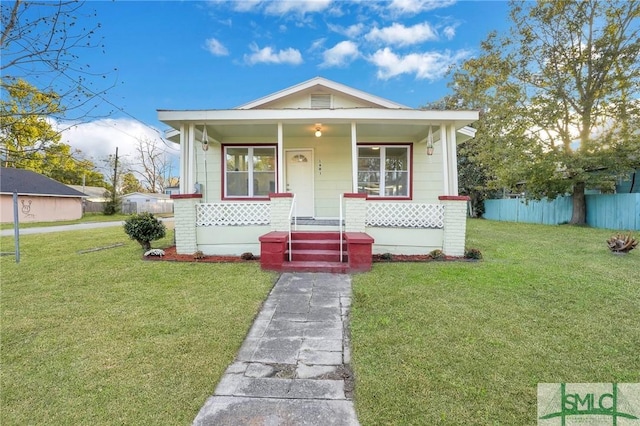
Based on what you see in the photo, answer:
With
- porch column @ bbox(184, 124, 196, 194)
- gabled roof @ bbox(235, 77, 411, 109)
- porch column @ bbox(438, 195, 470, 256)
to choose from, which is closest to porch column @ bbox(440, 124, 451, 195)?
porch column @ bbox(438, 195, 470, 256)

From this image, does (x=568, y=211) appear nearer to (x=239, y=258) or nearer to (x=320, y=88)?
(x=320, y=88)

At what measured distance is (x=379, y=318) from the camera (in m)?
3.36

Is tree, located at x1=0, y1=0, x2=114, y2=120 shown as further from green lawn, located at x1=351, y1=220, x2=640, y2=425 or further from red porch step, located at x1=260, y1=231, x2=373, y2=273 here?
green lawn, located at x1=351, y1=220, x2=640, y2=425

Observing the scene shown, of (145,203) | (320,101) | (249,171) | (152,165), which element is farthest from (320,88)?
(152,165)

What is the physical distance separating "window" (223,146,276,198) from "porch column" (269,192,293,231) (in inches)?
83.1

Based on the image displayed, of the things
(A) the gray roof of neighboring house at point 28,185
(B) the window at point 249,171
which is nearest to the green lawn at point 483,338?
(B) the window at point 249,171

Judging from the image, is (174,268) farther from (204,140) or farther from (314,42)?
(314,42)

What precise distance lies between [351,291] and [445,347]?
180cm

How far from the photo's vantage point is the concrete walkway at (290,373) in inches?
76.4

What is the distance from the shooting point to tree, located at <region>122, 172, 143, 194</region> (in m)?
42.3

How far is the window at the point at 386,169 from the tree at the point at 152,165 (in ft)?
98.2

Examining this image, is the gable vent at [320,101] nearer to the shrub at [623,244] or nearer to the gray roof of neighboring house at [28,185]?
the shrub at [623,244]

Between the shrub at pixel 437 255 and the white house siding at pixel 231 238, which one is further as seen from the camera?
the white house siding at pixel 231 238

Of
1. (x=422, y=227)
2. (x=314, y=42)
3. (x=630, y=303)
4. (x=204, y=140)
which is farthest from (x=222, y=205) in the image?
(x=314, y=42)
